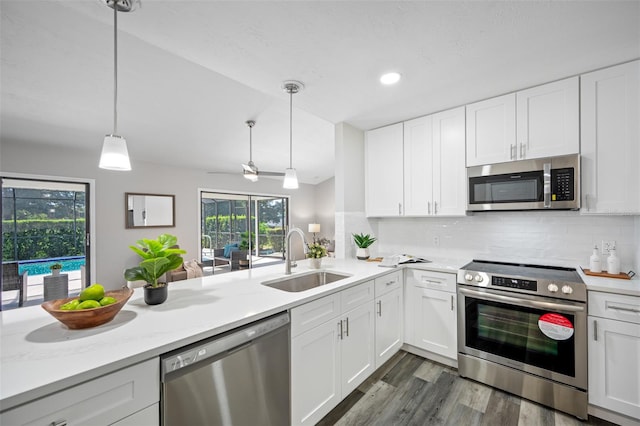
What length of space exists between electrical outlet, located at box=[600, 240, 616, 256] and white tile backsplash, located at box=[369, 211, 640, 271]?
0.03 meters

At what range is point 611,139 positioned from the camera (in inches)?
74.5

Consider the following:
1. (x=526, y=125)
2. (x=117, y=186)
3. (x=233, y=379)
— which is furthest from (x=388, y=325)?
(x=117, y=186)

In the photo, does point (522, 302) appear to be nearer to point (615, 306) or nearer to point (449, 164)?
point (615, 306)

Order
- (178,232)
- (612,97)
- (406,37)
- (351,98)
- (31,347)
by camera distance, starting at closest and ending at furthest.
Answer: (31,347) < (406,37) < (612,97) < (351,98) < (178,232)

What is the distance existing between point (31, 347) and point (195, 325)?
Result: 538 millimetres

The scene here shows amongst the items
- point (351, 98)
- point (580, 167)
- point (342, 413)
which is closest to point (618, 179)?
point (580, 167)

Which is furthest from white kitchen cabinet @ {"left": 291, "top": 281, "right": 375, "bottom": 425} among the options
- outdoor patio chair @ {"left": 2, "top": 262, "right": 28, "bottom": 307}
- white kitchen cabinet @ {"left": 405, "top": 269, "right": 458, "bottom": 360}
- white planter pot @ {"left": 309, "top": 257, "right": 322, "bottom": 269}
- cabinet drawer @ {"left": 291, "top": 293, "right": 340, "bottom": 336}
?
outdoor patio chair @ {"left": 2, "top": 262, "right": 28, "bottom": 307}

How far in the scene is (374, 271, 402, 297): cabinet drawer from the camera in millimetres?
2266

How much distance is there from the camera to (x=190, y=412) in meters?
1.08

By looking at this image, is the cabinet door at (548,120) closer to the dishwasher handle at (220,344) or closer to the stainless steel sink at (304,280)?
the stainless steel sink at (304,280)

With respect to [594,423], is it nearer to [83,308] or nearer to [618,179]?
[618,179]

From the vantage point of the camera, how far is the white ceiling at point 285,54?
4.66ft

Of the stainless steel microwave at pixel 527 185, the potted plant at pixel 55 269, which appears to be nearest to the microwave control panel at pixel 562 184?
the stainless steel microwave at pixel 527 185

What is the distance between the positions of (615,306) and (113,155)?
9.83 feet
